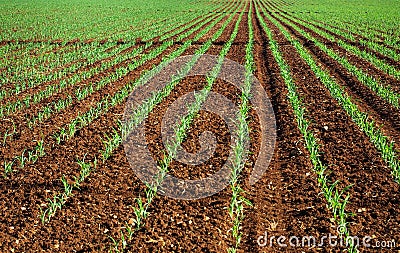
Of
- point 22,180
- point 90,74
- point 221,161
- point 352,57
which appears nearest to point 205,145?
point 221,161

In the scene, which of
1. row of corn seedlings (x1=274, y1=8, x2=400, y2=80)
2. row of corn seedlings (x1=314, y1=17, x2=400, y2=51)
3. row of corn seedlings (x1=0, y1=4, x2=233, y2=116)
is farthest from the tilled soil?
row of corn seedlings (x1=314, y1=17, x2=400, y2=51)

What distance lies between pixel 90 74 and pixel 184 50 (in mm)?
5428

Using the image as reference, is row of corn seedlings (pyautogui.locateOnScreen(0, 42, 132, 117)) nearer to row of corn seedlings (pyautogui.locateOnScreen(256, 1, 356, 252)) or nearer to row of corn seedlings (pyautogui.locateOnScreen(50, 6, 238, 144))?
row of corn seedlings (pyautogui.locateOnScreen(50, 6, 238, 144))

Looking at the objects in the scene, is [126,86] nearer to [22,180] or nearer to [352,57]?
[22,180]

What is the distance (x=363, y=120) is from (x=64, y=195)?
556 cm

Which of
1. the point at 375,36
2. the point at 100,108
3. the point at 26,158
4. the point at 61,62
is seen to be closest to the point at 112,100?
the point at 100,108

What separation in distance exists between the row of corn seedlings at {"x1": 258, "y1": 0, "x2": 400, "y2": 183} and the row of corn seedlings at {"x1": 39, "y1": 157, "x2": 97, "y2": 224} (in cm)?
431

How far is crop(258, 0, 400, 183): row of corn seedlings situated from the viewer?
6070mm

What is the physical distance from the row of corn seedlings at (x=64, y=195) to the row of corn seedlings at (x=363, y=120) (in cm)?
431

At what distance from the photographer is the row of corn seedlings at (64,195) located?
4.75 meters

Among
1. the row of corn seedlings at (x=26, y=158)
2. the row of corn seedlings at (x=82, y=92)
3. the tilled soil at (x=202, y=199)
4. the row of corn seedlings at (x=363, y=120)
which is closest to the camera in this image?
the tilled soil at (x=202, y=199)

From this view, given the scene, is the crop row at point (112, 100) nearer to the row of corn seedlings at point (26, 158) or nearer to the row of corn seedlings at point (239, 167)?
the row of corn seedlings at point (26, 158)

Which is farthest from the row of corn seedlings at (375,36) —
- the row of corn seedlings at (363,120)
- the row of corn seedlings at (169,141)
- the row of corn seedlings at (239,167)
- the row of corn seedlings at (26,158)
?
the row of corn seedlings at (26,158)

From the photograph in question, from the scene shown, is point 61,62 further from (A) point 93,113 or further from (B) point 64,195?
(B) point 64,195
